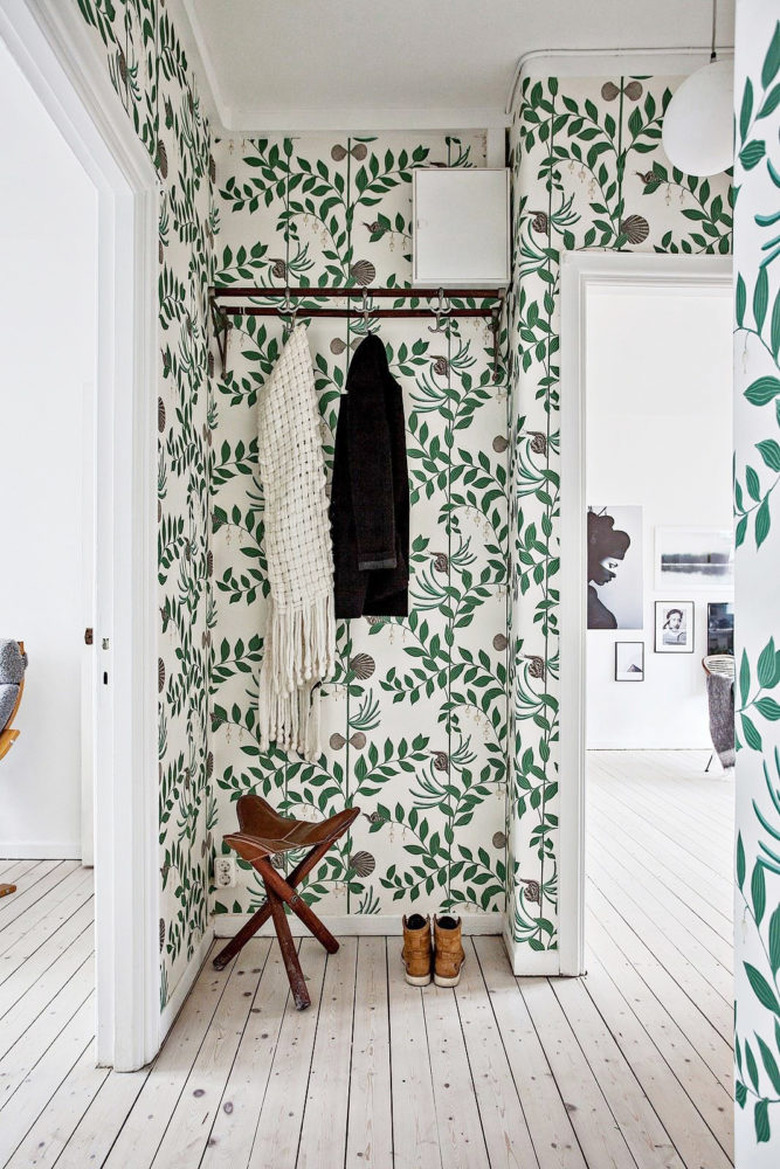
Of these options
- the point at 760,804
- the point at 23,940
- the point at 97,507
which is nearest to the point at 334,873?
the point at 23,940

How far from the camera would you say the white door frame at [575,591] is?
2.56 m

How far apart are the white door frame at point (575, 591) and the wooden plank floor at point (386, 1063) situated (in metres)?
0.25

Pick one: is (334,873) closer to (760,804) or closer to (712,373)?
(760,804)

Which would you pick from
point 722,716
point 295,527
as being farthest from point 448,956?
point 722,716

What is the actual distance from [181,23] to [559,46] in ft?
3.58

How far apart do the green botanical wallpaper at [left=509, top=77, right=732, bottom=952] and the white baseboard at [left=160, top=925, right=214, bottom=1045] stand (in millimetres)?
984

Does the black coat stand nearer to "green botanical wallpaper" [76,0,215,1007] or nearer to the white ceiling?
"green botanical wallpaper" [76,0,215,1007]

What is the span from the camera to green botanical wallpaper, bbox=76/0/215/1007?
2.11 meters

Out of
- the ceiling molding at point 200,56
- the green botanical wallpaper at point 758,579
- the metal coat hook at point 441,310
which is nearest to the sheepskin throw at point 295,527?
the metal coat hook at point 441,310

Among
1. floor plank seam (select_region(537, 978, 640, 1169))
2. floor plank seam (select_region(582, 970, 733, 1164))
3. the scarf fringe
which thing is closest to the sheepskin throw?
the scarf fringe

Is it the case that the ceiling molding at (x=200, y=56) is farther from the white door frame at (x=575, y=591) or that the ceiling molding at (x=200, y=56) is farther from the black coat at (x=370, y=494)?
the white door frame at (x=575, y=591)

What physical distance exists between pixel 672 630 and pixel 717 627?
354 millimetres

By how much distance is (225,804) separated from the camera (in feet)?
9.42

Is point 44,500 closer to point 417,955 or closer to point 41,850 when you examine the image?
point 41,850
